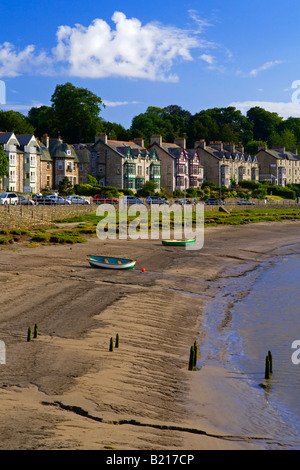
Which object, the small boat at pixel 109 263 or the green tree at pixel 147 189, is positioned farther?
the green tree at pixel 147 189

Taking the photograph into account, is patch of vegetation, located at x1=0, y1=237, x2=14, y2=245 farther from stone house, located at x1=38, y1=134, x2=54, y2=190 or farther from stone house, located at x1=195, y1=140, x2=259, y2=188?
stone house, located at x1=195, y1=140, x2=259, y2=188

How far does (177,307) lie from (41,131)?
99566 mm

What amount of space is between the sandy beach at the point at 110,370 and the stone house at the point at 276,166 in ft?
373

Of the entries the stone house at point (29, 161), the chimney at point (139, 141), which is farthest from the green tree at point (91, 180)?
the chimney at point (139, 141)

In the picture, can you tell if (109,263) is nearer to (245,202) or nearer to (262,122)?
(245,202)

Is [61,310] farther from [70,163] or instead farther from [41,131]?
[41,131]

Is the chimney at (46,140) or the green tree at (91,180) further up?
the chimney at (46,140)

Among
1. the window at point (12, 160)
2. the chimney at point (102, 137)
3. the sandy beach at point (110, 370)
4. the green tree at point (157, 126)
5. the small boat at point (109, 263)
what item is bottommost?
the sandy beach at point (110, 370)

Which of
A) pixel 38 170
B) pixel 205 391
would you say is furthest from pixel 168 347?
pixel 38 170

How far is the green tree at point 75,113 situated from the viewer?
112875 millimetres

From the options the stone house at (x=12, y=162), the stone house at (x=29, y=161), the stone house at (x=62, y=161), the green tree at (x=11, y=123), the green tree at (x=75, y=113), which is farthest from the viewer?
the green tree at (x=75, y=113)

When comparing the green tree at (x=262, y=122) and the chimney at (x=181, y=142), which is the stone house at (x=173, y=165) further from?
the green tree at (x=262, y=122)

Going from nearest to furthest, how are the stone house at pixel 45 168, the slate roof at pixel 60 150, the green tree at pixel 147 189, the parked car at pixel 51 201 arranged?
the parked car at pixel 51 201
the stone house at pixel 45 168
the slate roof at pixel 60 150
the green tree at pixel 147 189
